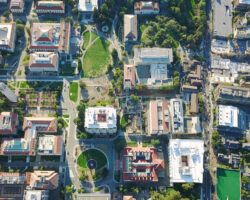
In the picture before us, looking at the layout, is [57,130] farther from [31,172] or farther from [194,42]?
[194,42]

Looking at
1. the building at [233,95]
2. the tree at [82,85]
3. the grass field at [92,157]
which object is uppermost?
the tree at [82,85]

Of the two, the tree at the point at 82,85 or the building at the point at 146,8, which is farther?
the building at the point at 146,8

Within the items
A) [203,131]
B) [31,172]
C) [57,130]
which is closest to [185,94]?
[203,131]

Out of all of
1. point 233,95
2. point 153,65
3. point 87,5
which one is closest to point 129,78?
point 153,65

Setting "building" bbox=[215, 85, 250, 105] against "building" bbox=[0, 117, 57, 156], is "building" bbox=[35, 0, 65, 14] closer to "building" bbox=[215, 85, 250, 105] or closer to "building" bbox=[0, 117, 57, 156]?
"building" bbox=[0, 117, 57, 156]

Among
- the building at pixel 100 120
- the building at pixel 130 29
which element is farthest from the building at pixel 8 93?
the building at pixel 130 29

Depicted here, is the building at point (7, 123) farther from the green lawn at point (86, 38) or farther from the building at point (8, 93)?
the green lawn at point (86, 38)

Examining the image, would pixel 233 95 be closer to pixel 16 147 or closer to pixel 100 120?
pixel 100 120

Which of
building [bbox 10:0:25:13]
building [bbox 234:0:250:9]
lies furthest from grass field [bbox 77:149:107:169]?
building [bbox 234:0:250:9]
